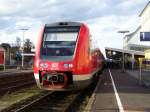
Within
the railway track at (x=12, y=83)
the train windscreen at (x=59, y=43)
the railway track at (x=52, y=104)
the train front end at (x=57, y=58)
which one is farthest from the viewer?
the railway track at (x=12, y=83)

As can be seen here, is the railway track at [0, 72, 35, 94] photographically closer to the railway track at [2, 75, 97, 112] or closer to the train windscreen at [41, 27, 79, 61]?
the railway track at [2, 75, 97, 112]

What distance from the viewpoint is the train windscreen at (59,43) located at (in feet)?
57.8

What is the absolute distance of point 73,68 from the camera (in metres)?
17.2

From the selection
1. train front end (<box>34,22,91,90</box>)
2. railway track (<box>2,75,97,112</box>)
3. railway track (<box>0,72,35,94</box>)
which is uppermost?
train front end (<box>34,22,91,90</box>)

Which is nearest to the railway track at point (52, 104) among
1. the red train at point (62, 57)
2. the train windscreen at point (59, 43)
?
the red train at point (62, 57)

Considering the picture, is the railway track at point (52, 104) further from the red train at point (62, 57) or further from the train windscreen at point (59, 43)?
the train windscreen at point (59, 43)

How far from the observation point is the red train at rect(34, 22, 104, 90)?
17.3m

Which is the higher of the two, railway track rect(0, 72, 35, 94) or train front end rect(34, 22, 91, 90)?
train front end rect(34, 22, 91, 90)

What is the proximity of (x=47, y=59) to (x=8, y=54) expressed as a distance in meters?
107

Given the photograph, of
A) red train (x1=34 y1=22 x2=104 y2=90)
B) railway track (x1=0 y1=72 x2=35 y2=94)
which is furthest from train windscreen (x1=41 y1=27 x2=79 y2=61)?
railway track (x1=0 y1=72 x2=35 y2=94)

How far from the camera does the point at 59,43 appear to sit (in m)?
18.1

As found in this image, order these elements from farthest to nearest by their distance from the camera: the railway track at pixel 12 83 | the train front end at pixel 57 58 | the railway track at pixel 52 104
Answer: the railway track at pixel 12 83 → the train front end at pixel 57 58 → the railway track at pixel 52 104

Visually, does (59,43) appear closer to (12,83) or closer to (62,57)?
(62,57)

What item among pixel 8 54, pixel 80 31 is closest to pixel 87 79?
pixel 80 31
